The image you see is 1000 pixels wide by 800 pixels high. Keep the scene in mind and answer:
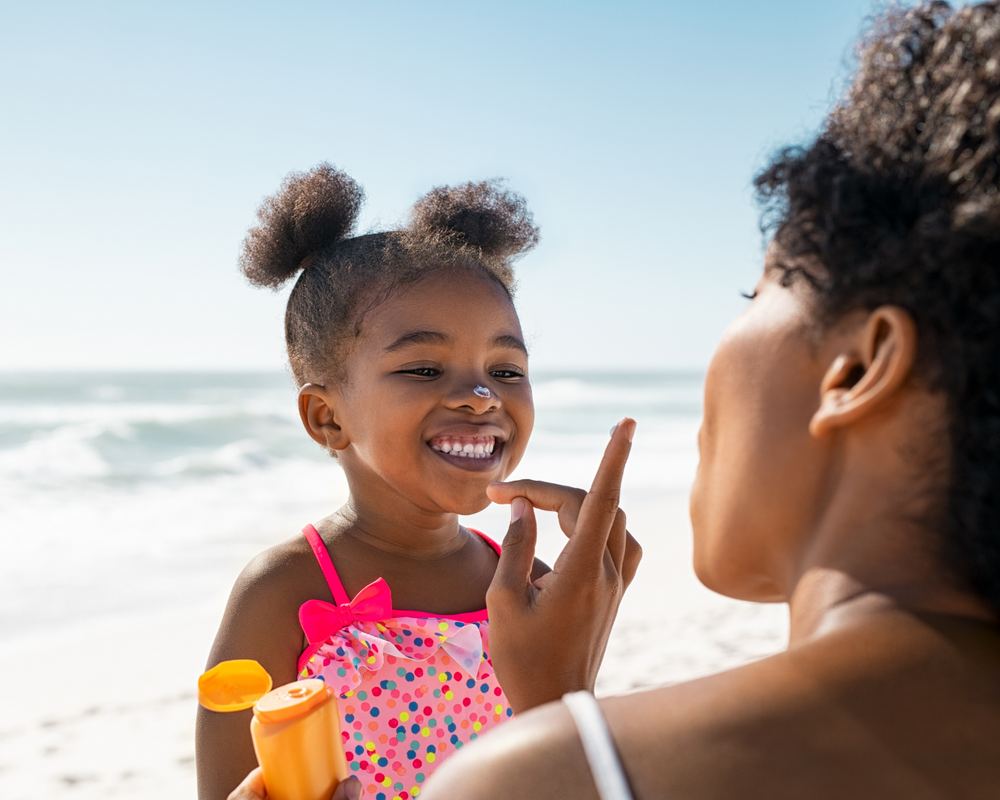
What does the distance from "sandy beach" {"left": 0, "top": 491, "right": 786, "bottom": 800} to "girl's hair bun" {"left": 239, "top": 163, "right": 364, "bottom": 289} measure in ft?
9.23

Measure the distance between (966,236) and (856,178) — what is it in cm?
15

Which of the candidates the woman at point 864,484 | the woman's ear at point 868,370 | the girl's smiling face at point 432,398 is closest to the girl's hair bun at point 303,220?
Result: the girl's smiling face at point 432,398

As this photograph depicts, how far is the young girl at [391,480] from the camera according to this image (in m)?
2.06

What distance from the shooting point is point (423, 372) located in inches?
89.9

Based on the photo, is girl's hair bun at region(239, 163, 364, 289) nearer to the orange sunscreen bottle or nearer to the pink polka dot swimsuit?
the pink polka dot swimsuit

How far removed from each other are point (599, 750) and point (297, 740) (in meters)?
Answer: 0.66

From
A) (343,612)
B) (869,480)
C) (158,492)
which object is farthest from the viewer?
(158,492)

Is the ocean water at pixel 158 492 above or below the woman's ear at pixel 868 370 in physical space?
below

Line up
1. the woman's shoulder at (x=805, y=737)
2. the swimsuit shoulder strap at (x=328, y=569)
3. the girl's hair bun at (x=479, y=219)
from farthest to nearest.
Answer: the girl's hair bun at (x=479, y=219) < the swimsuit shoulder strap at (x=328, y=569) < the woman's shoulder at (x=805, y=737)

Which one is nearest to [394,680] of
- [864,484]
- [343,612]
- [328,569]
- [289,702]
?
[343,612]

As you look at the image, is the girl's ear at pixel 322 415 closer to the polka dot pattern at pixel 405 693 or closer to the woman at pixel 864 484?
the polka dot pattern at pixel 405 693

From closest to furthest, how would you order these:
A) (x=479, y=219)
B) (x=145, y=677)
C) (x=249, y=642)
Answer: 1. (x=249, y=642)
2. (x=479, y=219)
3. (x=145, y=677)

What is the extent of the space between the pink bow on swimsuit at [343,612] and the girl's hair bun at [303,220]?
111 centimetres

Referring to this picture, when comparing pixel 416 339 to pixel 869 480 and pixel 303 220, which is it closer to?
pixel 303 220
